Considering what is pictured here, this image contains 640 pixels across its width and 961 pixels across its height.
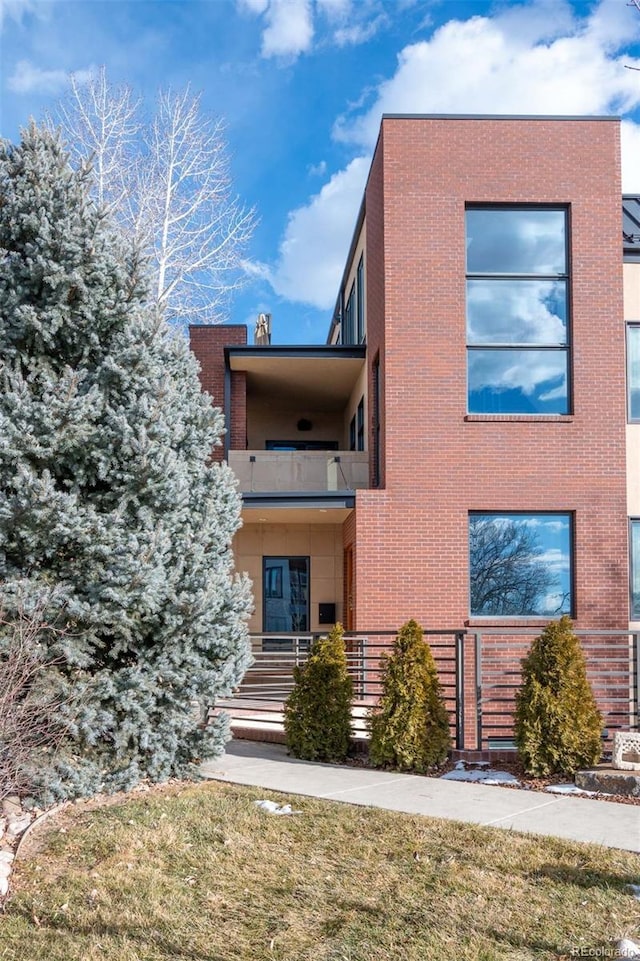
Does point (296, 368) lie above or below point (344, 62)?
below

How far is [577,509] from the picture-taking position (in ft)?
40.4

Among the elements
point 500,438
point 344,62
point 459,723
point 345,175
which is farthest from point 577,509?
point 345,175

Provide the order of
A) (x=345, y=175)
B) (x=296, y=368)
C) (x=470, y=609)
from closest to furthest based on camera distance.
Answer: (x=470, y=609)
(x=296, y=368)
(x=345, y=175)

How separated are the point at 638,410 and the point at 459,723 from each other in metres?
Answer: 6.61

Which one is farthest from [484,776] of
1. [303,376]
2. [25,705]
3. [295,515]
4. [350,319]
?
[350,319]

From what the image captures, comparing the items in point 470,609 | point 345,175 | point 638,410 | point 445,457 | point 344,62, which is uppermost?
point 345,175

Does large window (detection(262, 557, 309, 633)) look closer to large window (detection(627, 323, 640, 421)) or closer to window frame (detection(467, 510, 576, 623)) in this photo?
window frame (detection(467, 510, 576, 623))

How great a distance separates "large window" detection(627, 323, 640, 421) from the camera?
42.6 ft

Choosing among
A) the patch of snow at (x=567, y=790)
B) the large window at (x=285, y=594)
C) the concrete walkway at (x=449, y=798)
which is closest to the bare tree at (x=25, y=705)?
the concrete walkway at (x=449, y=798)

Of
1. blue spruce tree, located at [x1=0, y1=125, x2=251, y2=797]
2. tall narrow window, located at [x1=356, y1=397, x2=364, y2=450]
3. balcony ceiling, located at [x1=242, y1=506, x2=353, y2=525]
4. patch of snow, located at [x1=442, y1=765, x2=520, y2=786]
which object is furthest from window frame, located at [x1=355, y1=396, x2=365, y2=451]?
blue spruce tree, located at [x1=0, y1=125, x2=251, y2=797]

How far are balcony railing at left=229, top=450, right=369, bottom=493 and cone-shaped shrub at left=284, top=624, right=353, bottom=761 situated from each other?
251 inches

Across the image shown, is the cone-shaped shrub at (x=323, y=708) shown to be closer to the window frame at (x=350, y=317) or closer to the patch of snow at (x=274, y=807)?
the patch of snow at (x=274, y=807)

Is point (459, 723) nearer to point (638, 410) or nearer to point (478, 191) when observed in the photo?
point (638, 410)

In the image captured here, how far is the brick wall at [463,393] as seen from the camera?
483 inches
